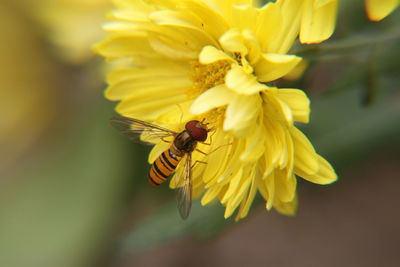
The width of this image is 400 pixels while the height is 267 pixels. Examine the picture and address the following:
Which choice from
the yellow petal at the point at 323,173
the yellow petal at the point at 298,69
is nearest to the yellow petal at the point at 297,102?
the yellow petal at the point at 323,173

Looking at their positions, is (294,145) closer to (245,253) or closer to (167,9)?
(167,9)

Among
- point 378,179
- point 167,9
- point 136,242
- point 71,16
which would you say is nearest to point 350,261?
point 378,179

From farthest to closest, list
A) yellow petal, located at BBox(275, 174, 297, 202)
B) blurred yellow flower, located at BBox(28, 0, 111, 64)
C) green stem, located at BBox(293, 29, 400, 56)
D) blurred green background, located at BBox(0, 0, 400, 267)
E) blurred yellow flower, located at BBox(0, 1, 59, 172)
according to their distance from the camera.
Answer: blurred yellow flower, located at BBox(0, 1, 59, 172) → blurred yellow flower, located at BBox(28, 0, 111, 64) → blurred green background, located at BBox(0, 0, 400, 267) → green stem, located at BBox(293, 29, 400, 56) → yellow petal, located at BBox(275, 174, 297, 202)

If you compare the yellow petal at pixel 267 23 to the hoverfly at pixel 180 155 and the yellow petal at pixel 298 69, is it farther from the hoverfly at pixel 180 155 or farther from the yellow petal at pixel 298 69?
the hoverfly at pixel 180 155

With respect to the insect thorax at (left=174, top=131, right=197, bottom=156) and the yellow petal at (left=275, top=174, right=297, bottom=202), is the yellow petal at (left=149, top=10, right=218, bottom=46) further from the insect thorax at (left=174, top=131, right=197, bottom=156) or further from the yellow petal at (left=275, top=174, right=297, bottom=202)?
the yellow petal at (left=275, top=174, right=297, bottom=202)

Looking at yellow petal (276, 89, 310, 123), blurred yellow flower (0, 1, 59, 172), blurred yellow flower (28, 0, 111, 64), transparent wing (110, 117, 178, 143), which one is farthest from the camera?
blurred yellow flower (0, 1, 59, 172)

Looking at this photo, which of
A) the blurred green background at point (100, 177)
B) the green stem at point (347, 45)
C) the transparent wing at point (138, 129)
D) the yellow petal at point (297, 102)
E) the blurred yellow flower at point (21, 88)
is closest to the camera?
the yellow petal at point (297, 102)

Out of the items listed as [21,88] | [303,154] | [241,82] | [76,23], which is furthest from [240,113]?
[21,88]

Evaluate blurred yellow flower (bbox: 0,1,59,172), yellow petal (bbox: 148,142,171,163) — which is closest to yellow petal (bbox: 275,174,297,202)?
yellow petal (bbox: 148,142,171,163)
